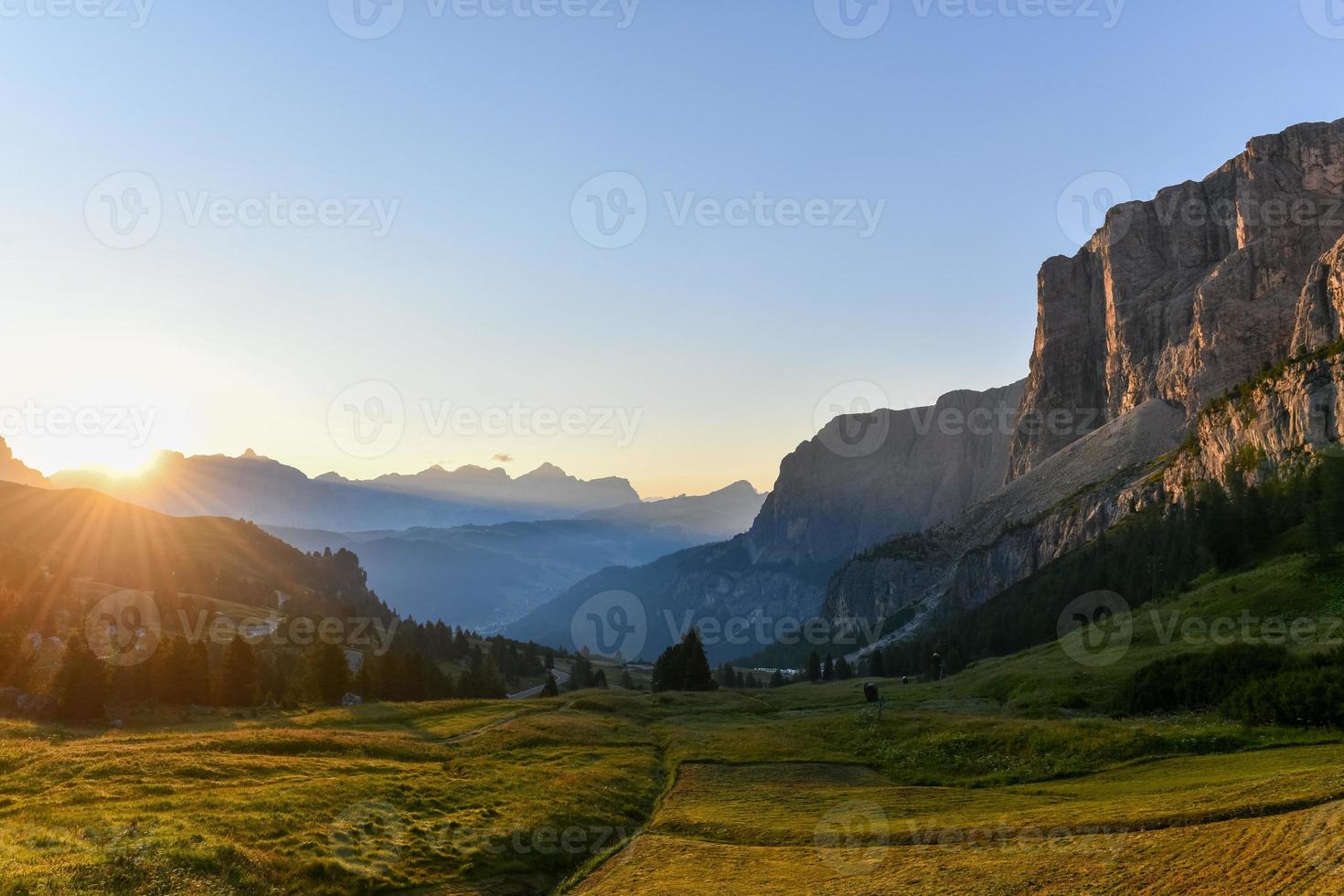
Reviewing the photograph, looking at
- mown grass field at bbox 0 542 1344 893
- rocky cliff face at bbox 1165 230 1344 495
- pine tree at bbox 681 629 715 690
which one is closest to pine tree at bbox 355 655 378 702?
mown grass field at bbox 0 542 1344 893

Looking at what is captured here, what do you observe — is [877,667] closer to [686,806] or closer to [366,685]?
[366,685]

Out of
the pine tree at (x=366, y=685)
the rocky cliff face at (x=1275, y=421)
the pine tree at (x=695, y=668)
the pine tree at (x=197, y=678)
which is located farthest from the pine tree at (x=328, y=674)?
the rocky cliff face at (x=1275, y=421)

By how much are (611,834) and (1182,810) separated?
86.4 ft

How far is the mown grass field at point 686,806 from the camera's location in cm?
2703

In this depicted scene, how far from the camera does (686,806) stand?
45625 mm

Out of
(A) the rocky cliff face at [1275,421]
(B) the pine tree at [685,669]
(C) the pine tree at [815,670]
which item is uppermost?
(A) the rocky cliff face at [1275,421]

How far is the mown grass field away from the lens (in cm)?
2703

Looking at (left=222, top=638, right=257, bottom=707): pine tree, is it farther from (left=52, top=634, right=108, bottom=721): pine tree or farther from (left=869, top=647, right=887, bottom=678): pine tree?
(left=869, top=647, right=887, bottom=678): pine tree

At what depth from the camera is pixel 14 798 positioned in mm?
38625

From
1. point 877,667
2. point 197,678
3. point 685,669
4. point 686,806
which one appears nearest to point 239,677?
point 197,678

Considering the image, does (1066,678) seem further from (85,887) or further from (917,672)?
(917,672)

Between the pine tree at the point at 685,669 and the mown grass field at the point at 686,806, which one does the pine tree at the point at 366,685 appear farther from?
the pine tree at the point at 685,669

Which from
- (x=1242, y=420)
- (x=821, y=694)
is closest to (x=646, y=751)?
(x=821, y=694)

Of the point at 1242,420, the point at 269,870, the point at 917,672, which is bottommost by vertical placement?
the point at 917,672
